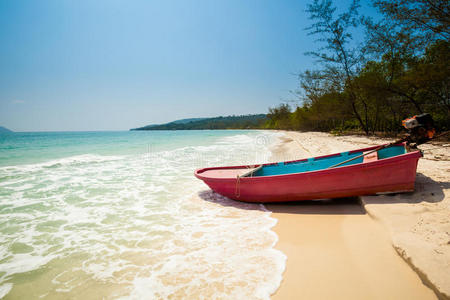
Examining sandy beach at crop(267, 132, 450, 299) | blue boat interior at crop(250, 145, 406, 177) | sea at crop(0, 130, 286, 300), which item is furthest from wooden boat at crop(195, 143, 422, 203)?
sea at crop(0, 130, 286, 300)

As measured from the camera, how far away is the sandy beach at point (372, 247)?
199 centimetres

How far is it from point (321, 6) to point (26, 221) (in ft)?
69.0

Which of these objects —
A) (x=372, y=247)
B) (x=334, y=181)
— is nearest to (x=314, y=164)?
(x=334, y=181)

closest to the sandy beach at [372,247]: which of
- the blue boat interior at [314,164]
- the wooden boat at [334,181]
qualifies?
the wooden boat at [334,181]

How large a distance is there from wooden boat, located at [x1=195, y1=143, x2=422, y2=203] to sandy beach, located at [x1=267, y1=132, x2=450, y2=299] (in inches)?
10.6

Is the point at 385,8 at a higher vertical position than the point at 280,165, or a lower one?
higher

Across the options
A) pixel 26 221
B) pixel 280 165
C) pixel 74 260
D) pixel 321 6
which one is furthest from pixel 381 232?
pixel 321 6

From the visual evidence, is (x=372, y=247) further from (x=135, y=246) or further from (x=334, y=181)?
(x=135, y=246)

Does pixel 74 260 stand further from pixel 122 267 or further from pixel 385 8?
pixel 385 8

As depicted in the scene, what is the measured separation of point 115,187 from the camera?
6.79 metres

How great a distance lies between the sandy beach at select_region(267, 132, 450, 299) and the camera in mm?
1985

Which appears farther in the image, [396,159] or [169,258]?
[396,159]

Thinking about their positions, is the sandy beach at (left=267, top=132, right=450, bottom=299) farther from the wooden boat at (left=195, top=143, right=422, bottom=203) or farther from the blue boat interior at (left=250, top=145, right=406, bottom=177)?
the blue boat interior at (left=250, top=145, right=406, bottom=177)

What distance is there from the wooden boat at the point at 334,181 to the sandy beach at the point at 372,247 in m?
0.27
